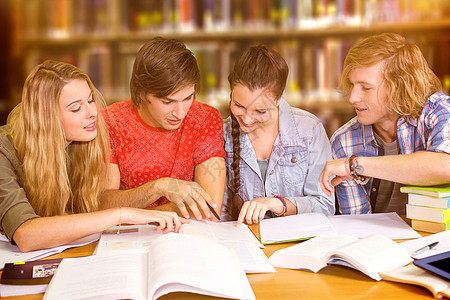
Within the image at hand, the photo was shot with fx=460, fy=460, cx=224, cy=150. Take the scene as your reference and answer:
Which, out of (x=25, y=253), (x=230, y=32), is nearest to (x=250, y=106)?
(x=25, y=253)

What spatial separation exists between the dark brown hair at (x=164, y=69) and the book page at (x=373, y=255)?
772 millimetres

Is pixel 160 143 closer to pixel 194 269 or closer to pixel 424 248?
pixel 194 269

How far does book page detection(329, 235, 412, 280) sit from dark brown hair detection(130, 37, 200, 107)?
30.4 inches

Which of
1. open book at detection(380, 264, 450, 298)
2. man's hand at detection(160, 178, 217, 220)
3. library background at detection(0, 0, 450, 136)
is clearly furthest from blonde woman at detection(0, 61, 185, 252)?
library background at detection(0, 0, 450, 136)

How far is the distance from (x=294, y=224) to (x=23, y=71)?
206cm

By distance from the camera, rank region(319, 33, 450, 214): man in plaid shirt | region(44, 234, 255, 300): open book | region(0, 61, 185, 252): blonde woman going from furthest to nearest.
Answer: region(319, 33, 450, 214): man in plaid shirt, region(0, 61, 185, 252): blonde woman, region(44, 234, 255, 300): open book

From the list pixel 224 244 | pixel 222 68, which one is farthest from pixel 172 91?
pixel 222 68

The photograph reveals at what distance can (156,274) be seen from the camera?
0.91 metres

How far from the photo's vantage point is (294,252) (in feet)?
3.64

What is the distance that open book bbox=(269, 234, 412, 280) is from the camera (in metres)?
1.01

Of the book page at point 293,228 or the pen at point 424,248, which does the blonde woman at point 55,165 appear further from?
the pen at point 424,248

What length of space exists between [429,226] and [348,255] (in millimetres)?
445

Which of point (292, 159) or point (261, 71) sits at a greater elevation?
point (261, 71)

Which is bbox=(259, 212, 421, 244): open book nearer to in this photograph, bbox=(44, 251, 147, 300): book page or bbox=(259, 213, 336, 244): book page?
bbox=(259, 213, 336, 244): book page
